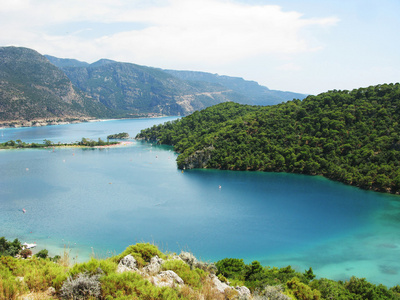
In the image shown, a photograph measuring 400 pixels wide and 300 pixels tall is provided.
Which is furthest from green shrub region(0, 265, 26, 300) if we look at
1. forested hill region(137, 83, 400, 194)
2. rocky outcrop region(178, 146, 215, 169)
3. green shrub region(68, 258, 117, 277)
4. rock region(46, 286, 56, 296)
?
rocky outcrop region(178, 146, 215, 169)

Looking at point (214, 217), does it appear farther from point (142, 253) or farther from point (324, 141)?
point (324, 141)

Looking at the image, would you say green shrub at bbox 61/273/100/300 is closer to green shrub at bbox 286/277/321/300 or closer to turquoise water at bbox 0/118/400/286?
turquoise water at bbox 0/118/400/286

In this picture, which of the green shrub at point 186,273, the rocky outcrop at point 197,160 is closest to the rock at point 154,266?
the green shrub at point 186,273

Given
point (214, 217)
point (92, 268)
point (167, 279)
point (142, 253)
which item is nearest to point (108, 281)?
point (92, 268)

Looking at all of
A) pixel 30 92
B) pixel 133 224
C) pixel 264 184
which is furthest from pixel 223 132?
pixel 30 92

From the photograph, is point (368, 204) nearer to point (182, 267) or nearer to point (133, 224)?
point (133, 224)

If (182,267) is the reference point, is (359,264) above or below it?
below
